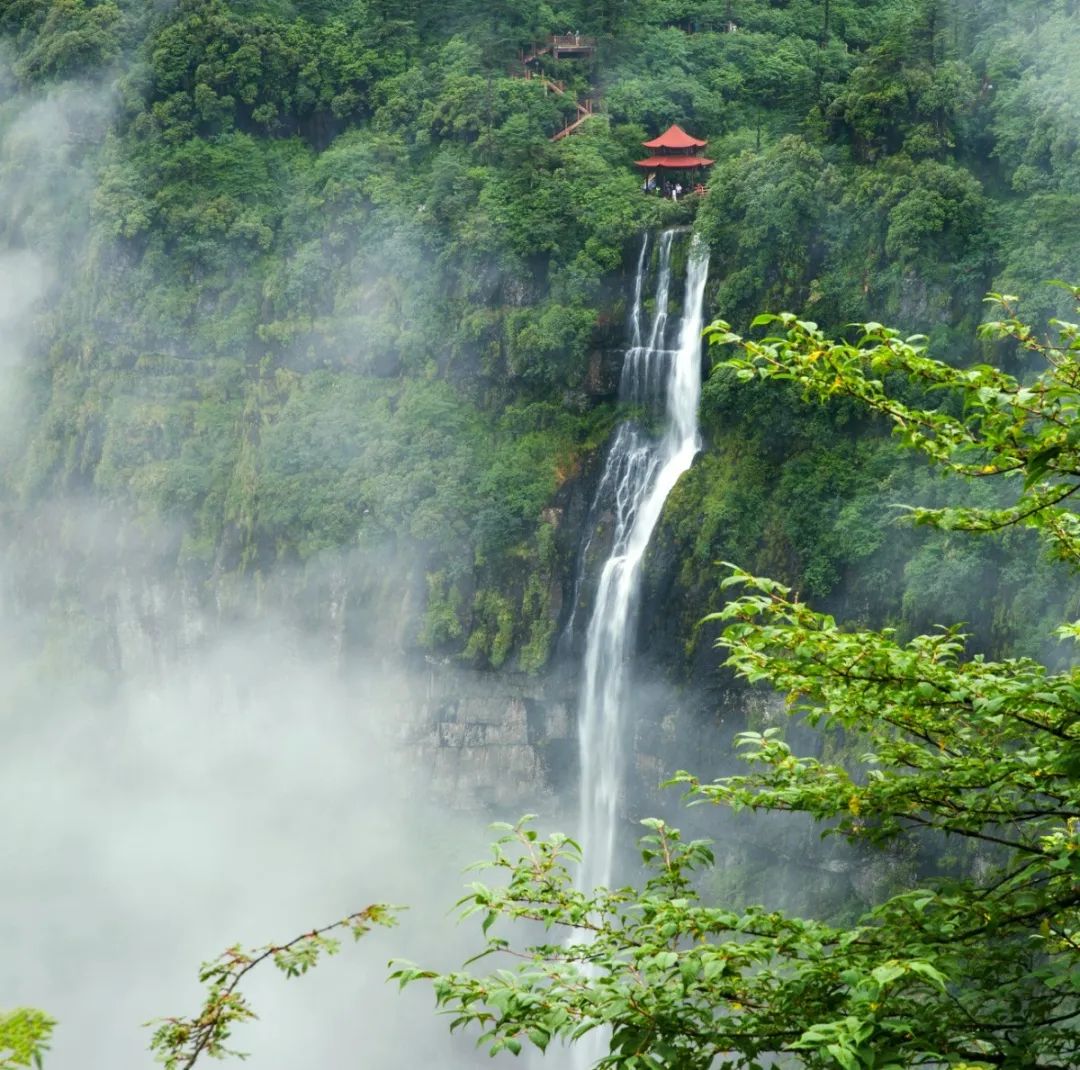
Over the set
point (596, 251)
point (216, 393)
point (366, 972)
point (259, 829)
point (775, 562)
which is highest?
point (596, 251)

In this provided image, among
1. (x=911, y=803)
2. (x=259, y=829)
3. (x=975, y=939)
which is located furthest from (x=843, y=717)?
(x=259, y=829)

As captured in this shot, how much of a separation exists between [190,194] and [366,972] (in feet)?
60.8

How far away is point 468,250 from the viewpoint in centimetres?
3241

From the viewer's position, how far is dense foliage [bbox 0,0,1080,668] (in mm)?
27500

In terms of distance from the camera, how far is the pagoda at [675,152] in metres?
32.9

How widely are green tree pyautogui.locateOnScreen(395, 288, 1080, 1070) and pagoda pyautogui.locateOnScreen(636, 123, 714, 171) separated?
87.2 ft

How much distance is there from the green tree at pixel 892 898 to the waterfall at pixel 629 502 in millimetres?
21267

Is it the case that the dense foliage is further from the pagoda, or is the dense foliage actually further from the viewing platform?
the pagoda

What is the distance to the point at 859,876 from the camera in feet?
83.6

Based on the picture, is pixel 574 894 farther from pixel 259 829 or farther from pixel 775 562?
pixel 259 829

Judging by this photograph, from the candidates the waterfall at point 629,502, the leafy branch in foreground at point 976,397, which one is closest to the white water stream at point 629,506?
the waterfall at point 629,502

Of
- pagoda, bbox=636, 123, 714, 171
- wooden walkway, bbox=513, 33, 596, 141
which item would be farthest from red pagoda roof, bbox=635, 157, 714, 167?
wooden walkway, bbox=513, 33, 596, 141

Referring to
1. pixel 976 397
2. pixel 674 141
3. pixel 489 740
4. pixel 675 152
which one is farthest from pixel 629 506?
pixel 976 397

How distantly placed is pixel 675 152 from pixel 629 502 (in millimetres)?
8720
